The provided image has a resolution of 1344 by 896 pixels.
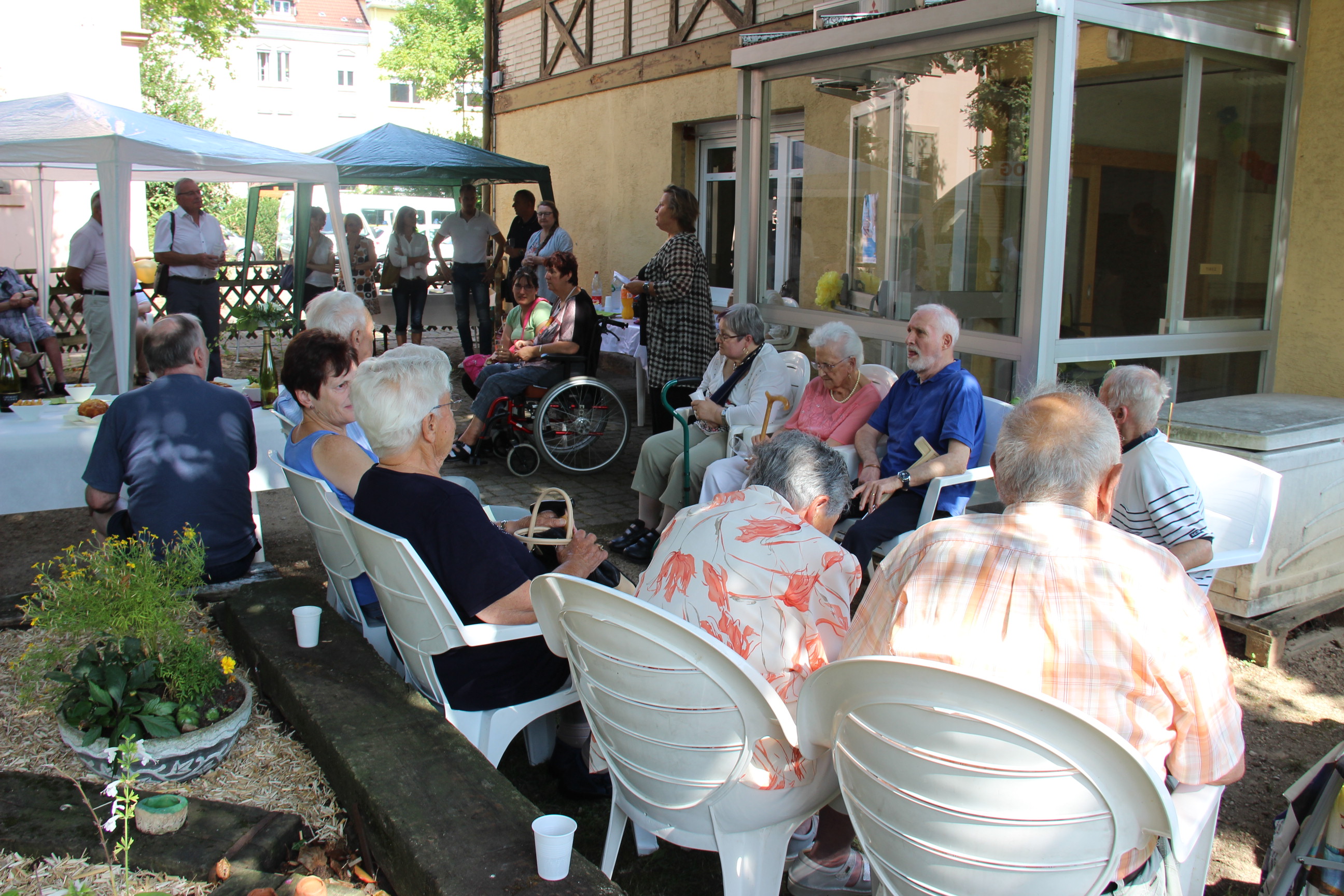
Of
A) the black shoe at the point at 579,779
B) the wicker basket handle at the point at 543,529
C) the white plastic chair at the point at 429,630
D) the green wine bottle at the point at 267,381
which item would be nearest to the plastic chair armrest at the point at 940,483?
the wicker basket handle at the point at 543,529

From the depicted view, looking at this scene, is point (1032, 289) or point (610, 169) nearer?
point (1032, 289)

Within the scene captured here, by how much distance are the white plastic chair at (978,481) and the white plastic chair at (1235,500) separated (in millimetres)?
626

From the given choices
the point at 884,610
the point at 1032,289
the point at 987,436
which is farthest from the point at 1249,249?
the point at 884,610

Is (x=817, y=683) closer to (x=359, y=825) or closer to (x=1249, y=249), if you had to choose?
(x=359, y=825)

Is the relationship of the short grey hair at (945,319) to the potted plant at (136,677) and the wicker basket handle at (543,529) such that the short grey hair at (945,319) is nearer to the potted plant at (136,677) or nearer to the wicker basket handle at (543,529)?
the wicker basket handle at (543,529)

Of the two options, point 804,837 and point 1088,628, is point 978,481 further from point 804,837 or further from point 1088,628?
point 1088,628

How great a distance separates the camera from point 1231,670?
3.41 m

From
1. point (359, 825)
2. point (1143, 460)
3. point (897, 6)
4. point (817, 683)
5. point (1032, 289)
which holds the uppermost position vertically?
point (897, 6)

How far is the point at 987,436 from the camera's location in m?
3.77

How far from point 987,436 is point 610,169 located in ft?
26.1

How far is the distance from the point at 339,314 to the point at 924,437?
239cm

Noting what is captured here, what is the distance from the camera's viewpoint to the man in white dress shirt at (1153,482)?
8.68ft

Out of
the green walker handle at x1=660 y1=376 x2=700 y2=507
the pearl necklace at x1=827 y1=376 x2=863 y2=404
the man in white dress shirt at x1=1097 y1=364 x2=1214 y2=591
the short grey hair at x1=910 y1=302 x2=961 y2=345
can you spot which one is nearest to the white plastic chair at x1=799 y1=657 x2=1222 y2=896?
the man in white dress shirt at x1=1097 y1=364 x2=1214 y2=591

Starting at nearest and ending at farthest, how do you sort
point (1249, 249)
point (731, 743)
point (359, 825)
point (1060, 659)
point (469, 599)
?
point (1060, 659)
point (731, 743)
point (359, 825)
point (469, 599)
point (1249, 249)
